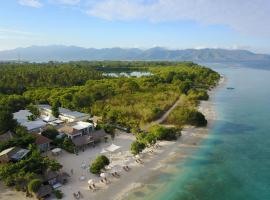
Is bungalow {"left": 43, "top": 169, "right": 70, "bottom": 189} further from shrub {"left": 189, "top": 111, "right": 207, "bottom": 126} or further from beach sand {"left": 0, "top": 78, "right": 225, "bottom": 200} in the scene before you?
shrub {"left": 189, "top": 111, "right": 207, "bottom": 126}

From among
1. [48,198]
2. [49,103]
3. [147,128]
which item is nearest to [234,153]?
[147,128]

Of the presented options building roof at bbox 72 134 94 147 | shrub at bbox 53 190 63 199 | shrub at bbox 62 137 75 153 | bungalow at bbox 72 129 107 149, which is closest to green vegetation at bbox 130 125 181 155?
bungalow at bbox 72 129 107 149

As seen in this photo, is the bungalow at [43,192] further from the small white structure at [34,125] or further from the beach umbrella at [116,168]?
the small white structure at [34,125]

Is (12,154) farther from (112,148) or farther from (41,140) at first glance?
(112,148)

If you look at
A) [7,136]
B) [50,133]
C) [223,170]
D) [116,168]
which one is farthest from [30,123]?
[223,170]

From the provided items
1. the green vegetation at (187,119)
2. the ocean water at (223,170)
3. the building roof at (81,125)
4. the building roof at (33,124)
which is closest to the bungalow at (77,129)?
the building roof at (81,125)

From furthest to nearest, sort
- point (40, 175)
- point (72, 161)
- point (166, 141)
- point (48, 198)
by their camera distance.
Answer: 1. point (166, 141)
2. point (72, 161)
3. point (40, 175)
4. point (48, 198)

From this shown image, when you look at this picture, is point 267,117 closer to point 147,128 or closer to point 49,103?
point 147,128
